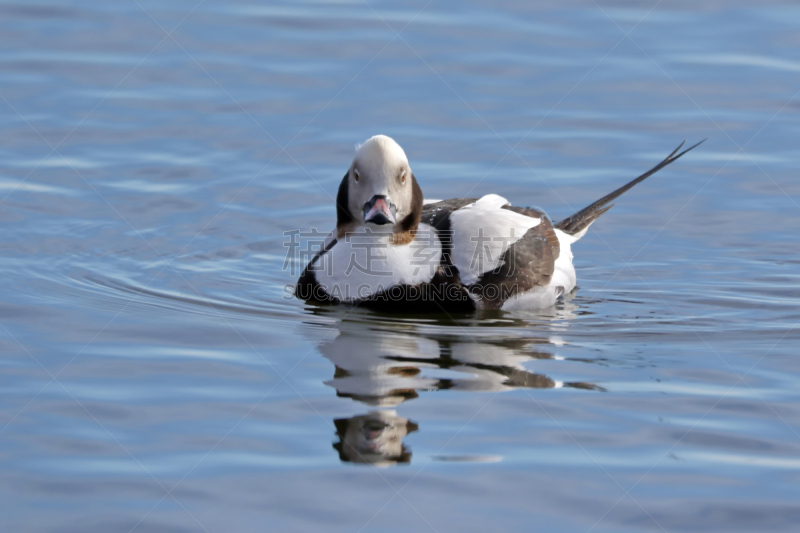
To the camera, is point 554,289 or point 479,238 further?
point 554,289

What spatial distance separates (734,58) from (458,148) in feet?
11.1

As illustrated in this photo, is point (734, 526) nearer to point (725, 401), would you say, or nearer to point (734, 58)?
point (725, 401)

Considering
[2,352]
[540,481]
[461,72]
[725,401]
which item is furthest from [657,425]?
[461,72]

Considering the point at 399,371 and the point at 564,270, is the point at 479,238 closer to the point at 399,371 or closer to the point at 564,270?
the point at 564,270

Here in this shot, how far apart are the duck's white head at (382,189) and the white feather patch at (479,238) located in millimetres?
285

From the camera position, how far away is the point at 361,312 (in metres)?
6.54

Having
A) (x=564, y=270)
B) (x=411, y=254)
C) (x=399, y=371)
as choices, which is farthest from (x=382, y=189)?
(x=564, y=270)

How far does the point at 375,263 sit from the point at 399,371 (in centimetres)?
124

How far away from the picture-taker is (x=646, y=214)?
8.52 metres

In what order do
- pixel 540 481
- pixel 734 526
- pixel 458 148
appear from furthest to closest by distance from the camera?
pixel 458 148
pixel 540 481
pixel 734 526

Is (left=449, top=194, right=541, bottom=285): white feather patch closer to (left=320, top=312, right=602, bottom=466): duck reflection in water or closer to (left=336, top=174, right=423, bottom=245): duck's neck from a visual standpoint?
(left=336, top=174, right=423, bottom=245): duck's neck

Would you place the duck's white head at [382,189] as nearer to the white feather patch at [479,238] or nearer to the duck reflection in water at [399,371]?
the white feather patch at [479,238]

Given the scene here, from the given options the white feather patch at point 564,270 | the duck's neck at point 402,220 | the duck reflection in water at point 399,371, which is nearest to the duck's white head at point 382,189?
the duck's neck at point 402,220

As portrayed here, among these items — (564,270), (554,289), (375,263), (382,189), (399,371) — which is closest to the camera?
(399,371)
